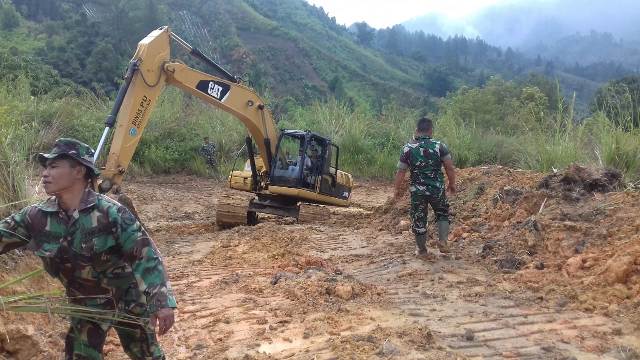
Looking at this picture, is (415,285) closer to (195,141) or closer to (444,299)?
(444,299)

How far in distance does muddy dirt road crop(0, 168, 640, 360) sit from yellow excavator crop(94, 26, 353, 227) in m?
0.88

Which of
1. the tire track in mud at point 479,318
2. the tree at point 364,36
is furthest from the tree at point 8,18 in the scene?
the tree at point 364,36

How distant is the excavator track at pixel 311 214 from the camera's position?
10.4m

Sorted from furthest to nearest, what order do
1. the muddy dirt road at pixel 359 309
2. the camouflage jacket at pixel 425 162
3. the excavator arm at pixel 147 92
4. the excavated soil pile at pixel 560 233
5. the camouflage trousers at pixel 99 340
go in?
the excavator arm at pixel 147 92, the camouflage jacket at pixel 425 162, the excavated soil pile at pixel 560 233, the muddy dirt road at pixel 359 309, the camouflage trousers at pixel 99 340

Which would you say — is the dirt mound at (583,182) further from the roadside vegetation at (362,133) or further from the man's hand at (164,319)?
the man's hand at (164,319)

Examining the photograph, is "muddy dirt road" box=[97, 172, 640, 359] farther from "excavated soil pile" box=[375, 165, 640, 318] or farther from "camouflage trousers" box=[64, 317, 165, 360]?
"camouflage trousers" box=[64, 317, 165, 360]

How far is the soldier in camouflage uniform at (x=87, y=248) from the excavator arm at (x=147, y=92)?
4.51 meters

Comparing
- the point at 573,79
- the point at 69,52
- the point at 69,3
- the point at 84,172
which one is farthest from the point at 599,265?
the point at 573,79

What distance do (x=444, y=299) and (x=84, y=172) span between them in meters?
3.55

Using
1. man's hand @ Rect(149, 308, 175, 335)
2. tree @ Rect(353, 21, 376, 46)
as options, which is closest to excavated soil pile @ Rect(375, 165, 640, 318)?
man's hand @ Rect(149, 308, 175, 335)

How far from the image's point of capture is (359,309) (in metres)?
5.28

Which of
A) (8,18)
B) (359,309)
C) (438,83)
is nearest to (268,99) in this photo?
(359,309)

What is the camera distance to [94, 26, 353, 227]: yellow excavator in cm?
860

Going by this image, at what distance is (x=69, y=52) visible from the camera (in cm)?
3133
